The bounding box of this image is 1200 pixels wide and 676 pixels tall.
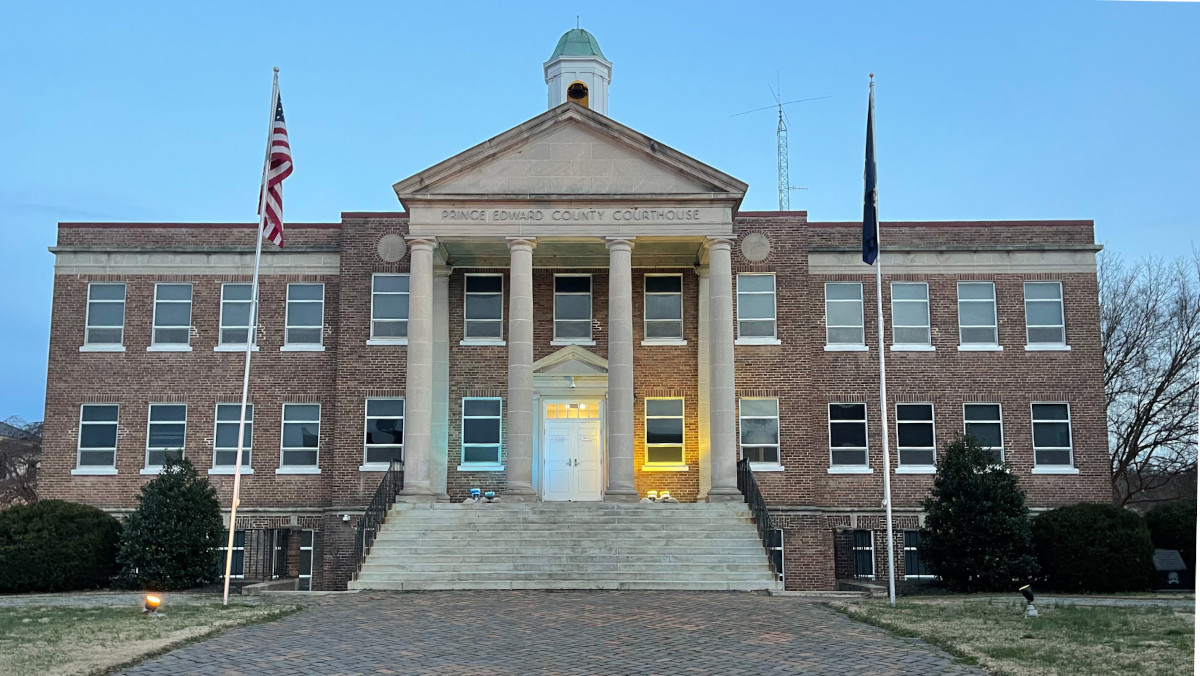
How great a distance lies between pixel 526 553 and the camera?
78.0 ft

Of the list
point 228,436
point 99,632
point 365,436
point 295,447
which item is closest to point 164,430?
point 228,436

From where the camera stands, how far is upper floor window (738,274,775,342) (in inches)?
1222

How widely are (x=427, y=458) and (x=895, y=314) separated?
45.4 ft

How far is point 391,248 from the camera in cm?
3130

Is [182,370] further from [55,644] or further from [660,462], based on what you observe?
[55,644]

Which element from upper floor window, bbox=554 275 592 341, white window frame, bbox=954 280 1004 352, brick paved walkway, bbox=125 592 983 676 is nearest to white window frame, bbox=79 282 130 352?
upper floor window, bbox=554 275 592 341

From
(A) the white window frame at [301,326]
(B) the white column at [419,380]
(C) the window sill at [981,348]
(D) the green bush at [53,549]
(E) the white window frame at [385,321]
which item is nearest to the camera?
(D) the green bush at [53,549]

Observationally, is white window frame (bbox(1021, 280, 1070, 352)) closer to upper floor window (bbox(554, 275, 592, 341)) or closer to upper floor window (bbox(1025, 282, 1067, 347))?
upper floor window (bbox(1025, 282, 1067, 347))

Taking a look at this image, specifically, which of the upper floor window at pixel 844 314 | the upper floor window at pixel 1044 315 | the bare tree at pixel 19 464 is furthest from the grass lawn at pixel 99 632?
the bare tree at pixel 19 464

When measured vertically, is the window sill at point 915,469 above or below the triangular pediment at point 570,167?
below

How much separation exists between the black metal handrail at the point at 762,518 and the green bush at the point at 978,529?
340cm

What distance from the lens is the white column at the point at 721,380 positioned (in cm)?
2698

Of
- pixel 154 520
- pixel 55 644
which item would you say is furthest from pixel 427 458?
pixel 55 644

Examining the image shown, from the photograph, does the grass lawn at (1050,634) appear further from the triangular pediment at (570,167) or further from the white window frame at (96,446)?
the white window frame at (96,446)
